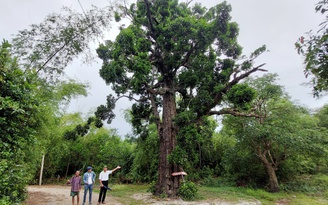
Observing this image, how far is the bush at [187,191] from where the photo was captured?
7.80 meters

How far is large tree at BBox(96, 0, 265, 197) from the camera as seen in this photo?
8.10 meters

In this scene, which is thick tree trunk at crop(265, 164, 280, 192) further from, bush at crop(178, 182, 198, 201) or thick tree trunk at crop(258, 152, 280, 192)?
bush at crop(178, 182, 198, 201)

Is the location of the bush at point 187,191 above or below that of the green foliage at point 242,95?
below

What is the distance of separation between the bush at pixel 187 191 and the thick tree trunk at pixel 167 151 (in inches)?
14.8

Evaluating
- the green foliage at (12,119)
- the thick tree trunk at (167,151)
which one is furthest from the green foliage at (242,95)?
the green foliage at (12,119)

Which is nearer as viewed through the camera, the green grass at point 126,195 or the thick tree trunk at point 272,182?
the green grass at point 126,195

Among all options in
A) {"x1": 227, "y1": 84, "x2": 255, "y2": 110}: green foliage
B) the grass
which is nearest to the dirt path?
the grass

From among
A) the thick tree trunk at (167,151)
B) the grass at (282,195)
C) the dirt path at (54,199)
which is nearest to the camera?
the dirt path at (54,199)

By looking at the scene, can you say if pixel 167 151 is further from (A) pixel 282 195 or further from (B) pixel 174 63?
(A) pixel 282 195

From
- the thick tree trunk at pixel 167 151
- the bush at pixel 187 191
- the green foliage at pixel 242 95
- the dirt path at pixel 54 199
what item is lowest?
the dirt path at pixel 54 199

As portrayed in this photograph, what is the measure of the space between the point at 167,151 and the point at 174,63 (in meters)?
4.00

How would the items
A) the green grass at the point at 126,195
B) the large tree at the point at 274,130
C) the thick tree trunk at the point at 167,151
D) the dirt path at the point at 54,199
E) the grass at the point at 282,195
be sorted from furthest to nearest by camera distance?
the large tree at the point at 274,130
the thick tree trunk at the point at 167,151
the grass at the point at 282,195
the green grass at the point at 126,195
the dirt path at the point at 54,199

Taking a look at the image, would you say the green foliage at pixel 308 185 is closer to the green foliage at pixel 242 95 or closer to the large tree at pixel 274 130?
the large tree at pixel 274 130

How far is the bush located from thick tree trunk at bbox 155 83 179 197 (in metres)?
0.38
